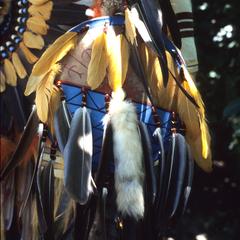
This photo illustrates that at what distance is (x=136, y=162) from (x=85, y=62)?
301mm

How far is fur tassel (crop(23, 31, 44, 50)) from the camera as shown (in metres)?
1.72

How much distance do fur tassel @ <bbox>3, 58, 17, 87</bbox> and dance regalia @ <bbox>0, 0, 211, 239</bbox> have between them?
1.24 ft

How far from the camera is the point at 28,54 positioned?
175cm

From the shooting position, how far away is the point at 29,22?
1.73 meters

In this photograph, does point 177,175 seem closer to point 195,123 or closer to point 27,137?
point 195,123

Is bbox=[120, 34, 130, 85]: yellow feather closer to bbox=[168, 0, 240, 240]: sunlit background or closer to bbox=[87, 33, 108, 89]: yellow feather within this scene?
bbox=[87, 33, 108, 89]: yellow feather

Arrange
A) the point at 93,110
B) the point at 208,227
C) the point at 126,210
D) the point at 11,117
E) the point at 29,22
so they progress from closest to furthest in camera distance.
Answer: the point at 126,210 → the point at 93,110 → the point at 29,22 → the point at 11,117 → the point at 208,227

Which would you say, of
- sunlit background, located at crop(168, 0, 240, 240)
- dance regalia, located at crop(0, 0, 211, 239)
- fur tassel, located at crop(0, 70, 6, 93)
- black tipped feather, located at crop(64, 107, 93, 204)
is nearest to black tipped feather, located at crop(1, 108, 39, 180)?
dance regalia, located at crop(0, 0, 211, 239)

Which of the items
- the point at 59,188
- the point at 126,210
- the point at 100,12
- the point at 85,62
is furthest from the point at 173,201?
the point at 100,12

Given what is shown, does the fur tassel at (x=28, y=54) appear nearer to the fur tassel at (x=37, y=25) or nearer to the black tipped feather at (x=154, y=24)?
the fur tassel at (x=37, y=25)

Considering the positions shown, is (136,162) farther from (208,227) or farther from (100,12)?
(208,227)

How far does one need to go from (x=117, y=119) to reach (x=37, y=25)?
1.78ft

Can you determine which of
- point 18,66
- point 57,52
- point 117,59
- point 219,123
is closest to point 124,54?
point 117,59

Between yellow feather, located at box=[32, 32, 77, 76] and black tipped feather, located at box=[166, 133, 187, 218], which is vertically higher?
yellow feather, located at box=[32, 32, 77, 76]
